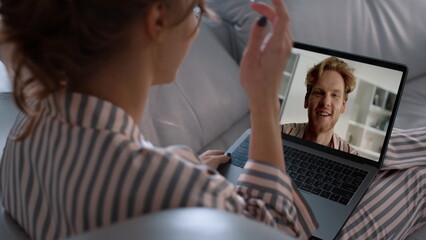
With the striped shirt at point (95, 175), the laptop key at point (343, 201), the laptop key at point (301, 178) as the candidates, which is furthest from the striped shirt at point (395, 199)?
the striped shirt at point (95, 175)

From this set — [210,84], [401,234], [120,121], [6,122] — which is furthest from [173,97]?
[120,121]

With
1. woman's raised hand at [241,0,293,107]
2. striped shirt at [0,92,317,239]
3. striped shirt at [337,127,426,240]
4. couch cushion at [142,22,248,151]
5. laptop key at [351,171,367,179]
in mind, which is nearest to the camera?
striped shirt at [0,92,317,239]

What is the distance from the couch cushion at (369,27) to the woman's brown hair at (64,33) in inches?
41.6

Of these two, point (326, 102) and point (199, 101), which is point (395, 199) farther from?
point (199, 101)

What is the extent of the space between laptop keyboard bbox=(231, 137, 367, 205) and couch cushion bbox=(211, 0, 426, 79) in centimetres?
54

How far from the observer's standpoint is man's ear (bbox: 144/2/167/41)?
664 mm

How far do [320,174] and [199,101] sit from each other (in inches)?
18.8

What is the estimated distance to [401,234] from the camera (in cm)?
113

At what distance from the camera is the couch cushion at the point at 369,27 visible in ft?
5.41

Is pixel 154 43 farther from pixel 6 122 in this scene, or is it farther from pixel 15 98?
pixel 6 122

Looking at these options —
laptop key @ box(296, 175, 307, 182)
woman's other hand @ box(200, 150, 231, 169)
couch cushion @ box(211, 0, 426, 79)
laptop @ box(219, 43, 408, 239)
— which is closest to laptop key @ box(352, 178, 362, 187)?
laptop @ box(219, 43, 408, 239)

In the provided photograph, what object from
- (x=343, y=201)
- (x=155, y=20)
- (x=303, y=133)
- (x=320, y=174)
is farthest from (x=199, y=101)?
(x=155, y=20)

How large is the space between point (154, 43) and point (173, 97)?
0.80m

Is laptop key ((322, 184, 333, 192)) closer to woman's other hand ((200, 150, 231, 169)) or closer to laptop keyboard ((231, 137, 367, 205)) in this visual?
laptop keyboard ((231, 137, 367, 205))
